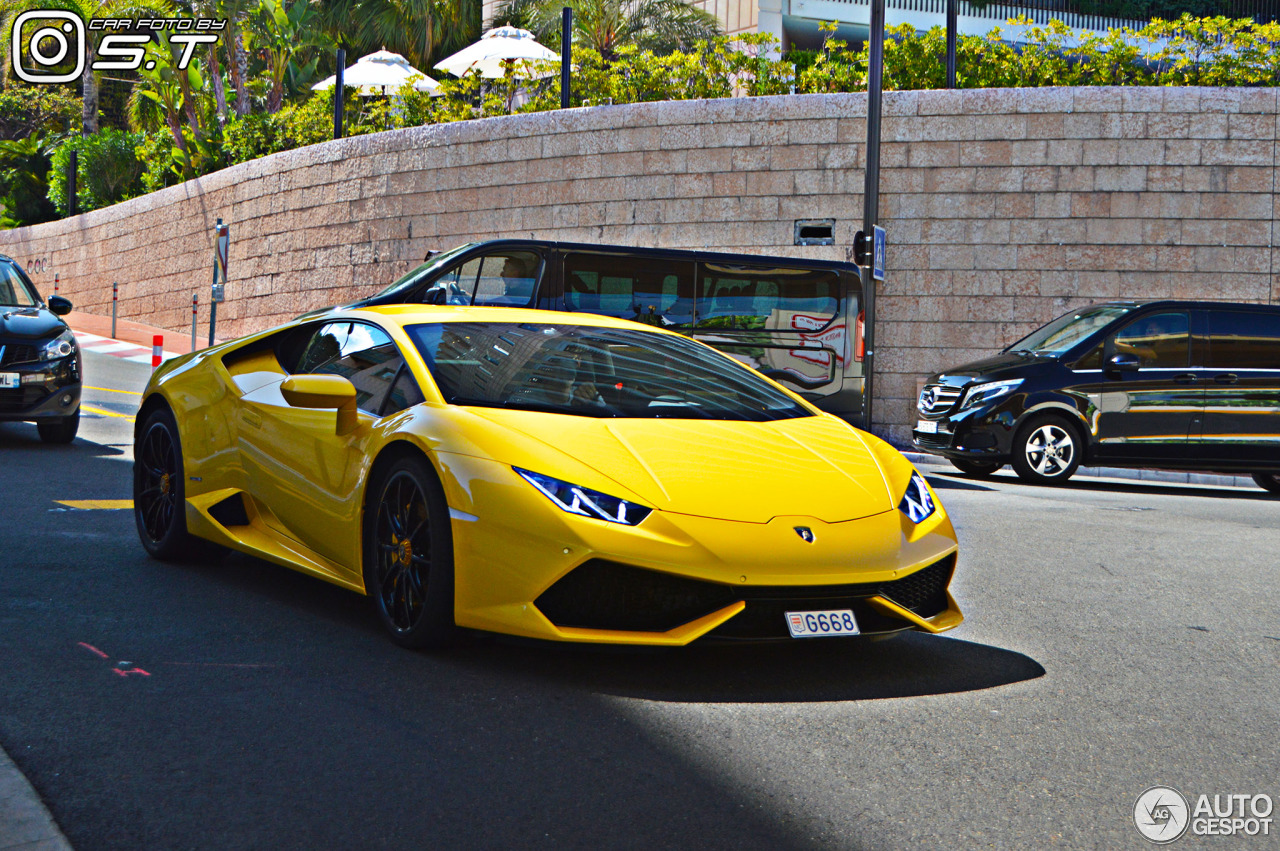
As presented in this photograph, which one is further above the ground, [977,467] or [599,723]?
[599,723]

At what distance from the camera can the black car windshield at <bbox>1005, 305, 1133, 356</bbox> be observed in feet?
40.4

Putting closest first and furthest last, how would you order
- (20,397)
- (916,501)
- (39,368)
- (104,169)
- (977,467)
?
(916,501)
(20,397)
(39,368)
(977,467)
(104,169)

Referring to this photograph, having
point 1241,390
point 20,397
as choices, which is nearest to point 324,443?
point 20,397

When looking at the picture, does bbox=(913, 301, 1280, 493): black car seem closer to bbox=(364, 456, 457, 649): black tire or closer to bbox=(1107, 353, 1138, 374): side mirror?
bbox=(1107, 353, 1138, 374): side mirror

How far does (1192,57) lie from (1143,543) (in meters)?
11.7

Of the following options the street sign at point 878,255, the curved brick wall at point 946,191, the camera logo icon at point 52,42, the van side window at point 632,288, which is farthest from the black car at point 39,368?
the camera logo icon at point 52,42

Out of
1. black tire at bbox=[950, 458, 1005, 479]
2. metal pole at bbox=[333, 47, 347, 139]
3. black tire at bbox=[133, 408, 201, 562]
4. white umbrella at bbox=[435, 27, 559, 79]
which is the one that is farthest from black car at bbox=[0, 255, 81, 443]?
white umbrella at bbox=[435, 27, 559, 79]

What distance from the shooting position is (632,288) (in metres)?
12.1

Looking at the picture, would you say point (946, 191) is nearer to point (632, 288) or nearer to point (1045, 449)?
point (1045, 449)

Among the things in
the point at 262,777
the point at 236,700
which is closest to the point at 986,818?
the point at 262,777

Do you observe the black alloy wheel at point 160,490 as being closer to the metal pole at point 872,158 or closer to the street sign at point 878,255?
the metal pole at point 872,158

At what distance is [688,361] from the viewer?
547 cm

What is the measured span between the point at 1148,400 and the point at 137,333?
2252 centimetres

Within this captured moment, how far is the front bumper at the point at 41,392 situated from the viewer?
10.3 metres
